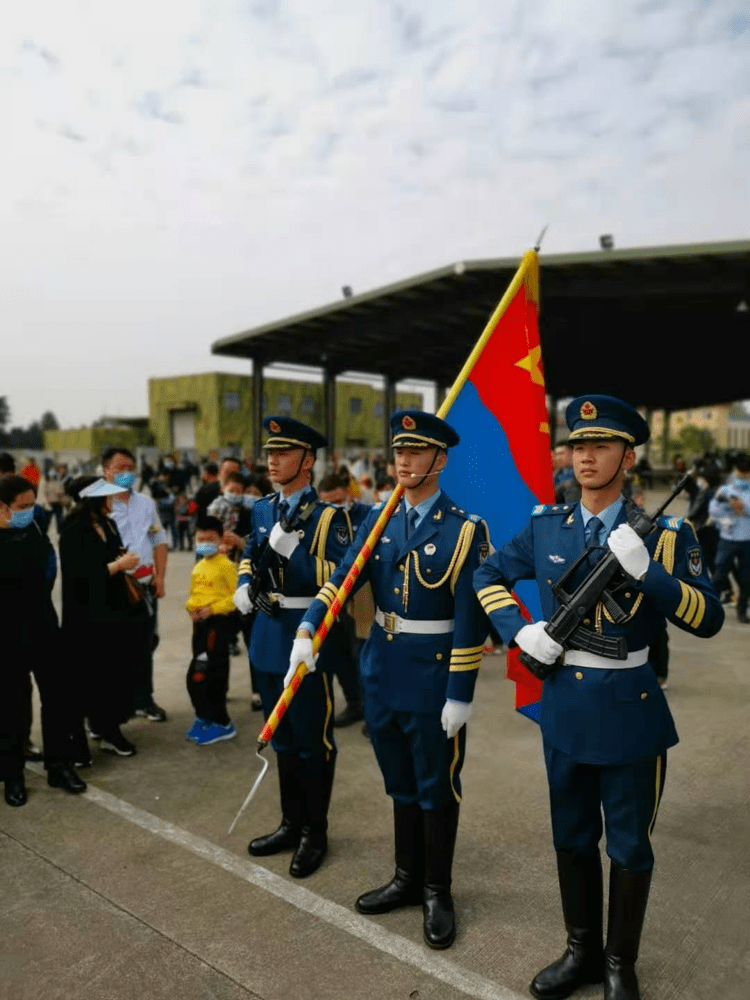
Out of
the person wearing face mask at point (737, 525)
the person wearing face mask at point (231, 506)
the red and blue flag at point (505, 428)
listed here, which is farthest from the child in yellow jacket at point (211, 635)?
the person wearing face mask at point (737, 525)

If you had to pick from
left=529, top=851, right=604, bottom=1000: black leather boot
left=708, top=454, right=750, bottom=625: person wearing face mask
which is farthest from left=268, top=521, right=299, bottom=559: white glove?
left=708, top=454, right=750, bottom=625: person wearing face mask

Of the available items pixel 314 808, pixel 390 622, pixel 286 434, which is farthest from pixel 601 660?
pixel 286 434

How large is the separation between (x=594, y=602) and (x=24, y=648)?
3285 mm

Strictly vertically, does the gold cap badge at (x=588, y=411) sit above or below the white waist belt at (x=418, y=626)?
above

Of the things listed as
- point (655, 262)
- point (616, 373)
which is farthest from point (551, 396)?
point (655, 262)

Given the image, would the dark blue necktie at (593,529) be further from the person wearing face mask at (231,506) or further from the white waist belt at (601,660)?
the person wearing face mask at (231,506)

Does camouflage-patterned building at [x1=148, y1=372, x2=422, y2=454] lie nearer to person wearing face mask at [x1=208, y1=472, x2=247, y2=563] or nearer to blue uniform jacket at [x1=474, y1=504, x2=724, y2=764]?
person wearing face mask at [x1=208, y1=472, x2=247, y2=563]

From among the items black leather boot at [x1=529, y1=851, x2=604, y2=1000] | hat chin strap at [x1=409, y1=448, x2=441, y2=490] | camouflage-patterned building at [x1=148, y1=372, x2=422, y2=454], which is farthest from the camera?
camouflage-patterned building at [x1=148, y1=372, x2=422, y2=454]

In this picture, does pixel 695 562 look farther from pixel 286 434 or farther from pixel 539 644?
pixel 286 434

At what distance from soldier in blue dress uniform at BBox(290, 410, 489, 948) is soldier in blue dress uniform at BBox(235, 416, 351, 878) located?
406 millimetres

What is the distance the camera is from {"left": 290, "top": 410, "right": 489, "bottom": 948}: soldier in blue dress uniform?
2879mm

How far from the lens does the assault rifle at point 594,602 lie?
2.32 metres

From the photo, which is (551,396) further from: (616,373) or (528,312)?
(528,312)

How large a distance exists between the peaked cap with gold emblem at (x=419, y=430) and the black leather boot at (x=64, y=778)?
112 inches
